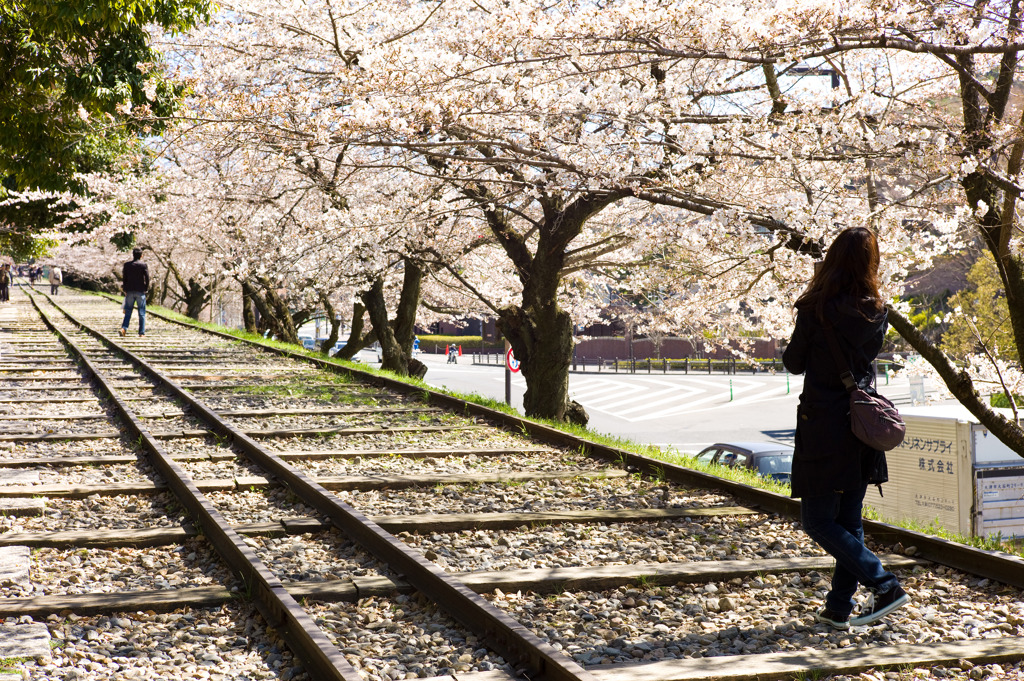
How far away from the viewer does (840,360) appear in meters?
3.96

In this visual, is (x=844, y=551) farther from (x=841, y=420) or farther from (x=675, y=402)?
(x=675, y=402)

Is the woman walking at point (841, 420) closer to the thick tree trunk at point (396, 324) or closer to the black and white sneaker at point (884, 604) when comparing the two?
the black and white sneaker at point (884, 604)

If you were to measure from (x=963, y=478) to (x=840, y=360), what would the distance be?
889 cm

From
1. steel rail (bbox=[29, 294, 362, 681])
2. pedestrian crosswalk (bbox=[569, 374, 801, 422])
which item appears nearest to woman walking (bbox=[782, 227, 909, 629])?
steel rail (bbox=[29, 294, 362, 681])

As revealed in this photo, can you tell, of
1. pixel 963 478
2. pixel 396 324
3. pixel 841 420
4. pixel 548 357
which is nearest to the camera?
pixel 841 420

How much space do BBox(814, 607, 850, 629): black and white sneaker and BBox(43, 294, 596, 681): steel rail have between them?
1.37m

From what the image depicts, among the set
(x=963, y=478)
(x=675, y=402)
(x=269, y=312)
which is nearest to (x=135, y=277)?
(x=269, y=312)

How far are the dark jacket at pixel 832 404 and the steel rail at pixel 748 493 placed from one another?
1.04 m

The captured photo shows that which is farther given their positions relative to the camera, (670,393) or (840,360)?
(670,393)

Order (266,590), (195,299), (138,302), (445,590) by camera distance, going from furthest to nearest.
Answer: (195,299) < (138,302) < (445,590) < (266,590)

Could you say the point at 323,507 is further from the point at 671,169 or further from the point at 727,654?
the point at 671,169

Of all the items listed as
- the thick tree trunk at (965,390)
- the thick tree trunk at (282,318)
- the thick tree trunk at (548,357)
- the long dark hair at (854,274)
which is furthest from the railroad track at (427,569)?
the thick tree trunk at (282,318)

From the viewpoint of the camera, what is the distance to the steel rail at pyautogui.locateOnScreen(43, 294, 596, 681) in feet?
10.9

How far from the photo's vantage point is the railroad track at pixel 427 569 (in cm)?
355
